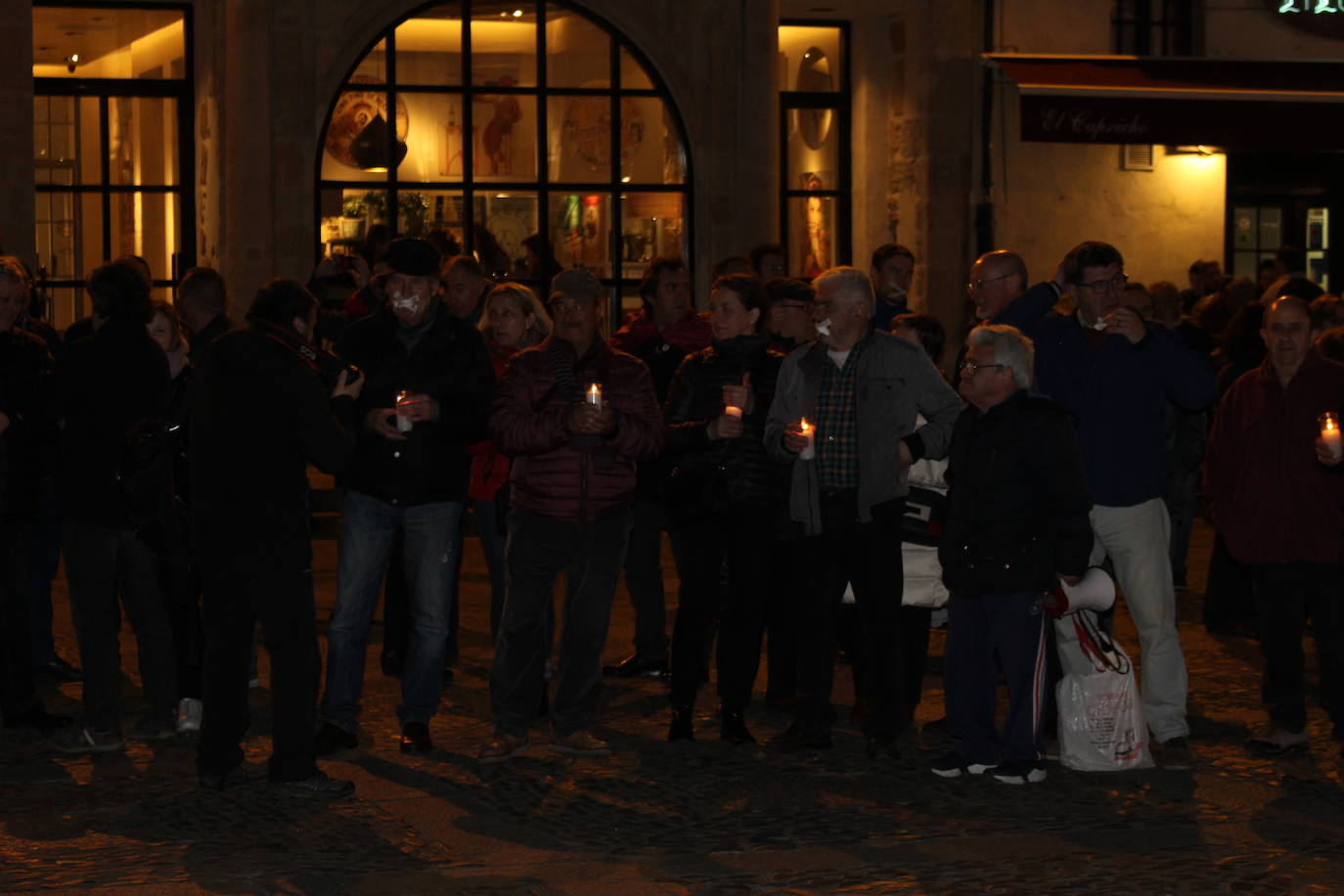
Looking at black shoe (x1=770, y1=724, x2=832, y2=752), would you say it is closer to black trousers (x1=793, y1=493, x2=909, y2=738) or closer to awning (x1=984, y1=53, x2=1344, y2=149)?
black trousers (x1=793, y1=493, x2=909, y2=738)

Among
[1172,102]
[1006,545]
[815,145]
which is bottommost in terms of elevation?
[1006,545]

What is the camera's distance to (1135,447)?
835cm

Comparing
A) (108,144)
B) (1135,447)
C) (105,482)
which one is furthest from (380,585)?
(108,144)

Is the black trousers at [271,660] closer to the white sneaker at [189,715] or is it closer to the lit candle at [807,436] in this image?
the white sneaker at [189,715]

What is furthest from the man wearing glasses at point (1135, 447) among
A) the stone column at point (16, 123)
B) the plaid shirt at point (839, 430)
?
the stone column at point (16, 123)

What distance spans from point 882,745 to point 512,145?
41.5ft

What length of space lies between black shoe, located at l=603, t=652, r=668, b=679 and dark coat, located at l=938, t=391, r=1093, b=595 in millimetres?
2560

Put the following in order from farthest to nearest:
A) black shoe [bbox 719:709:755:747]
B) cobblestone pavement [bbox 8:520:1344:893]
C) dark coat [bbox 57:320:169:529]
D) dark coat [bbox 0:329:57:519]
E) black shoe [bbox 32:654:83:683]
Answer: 1. black shoe [bbox 32:654:83:683]
2. dark coat [bbox 0:329:57:519]
3. black shoe [bbox 719:709:755:747]
4. dark coat [bbox 57:320:169:529]
5. cobblestone pavement [bbox 8:520:1344:893]

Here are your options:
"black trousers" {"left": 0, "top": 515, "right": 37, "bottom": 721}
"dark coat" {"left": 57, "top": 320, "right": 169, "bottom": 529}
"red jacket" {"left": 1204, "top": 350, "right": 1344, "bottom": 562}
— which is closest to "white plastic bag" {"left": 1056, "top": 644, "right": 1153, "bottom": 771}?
"red jacket" {"left": 1204, "top": 350, "right": 1344, "bottom": 562}

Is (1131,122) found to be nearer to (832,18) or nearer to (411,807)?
(832,18)

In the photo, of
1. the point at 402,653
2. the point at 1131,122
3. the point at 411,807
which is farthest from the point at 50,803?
the point at 1131,122

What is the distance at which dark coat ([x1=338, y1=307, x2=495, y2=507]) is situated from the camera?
8297 mm

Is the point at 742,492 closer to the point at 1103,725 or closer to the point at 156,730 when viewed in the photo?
the point at 1103,725

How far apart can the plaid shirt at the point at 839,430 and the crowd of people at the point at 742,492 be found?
0.06 ft
